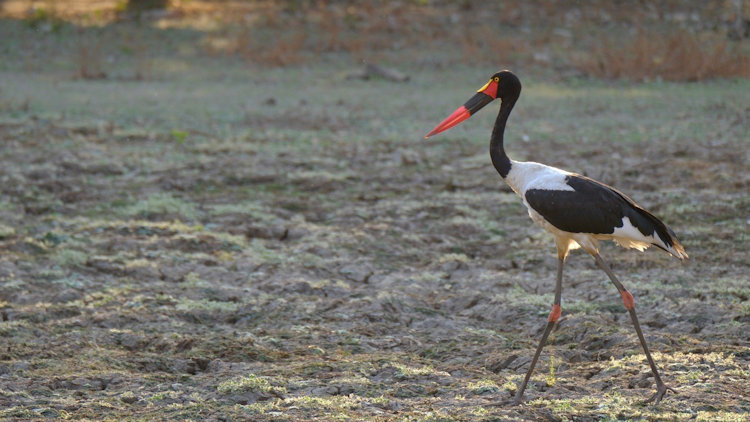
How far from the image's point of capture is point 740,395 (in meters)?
3.36

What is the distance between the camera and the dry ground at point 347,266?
3537 mm

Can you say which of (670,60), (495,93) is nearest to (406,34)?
(670,60)

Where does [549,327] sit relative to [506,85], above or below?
below

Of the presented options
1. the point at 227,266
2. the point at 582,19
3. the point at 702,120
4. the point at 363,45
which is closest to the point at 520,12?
the point at 582,19

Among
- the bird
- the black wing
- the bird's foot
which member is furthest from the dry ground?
the black wing

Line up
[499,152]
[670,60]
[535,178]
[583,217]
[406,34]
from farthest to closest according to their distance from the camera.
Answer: [406,34] → [670,60] → [499,152] → [535,178] → [583,217]

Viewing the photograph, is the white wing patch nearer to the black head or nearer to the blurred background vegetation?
the black head

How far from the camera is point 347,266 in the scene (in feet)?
17.1

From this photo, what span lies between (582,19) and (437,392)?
1183 cm

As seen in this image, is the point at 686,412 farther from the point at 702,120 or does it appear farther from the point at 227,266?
the point at 702,120

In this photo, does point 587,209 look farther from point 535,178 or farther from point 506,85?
point 506,85

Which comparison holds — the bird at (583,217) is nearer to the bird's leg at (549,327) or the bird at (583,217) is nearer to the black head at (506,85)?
the bird's leg at (549,327)

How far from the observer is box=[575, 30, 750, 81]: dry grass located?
34.8ft

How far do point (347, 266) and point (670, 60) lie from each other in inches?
268
